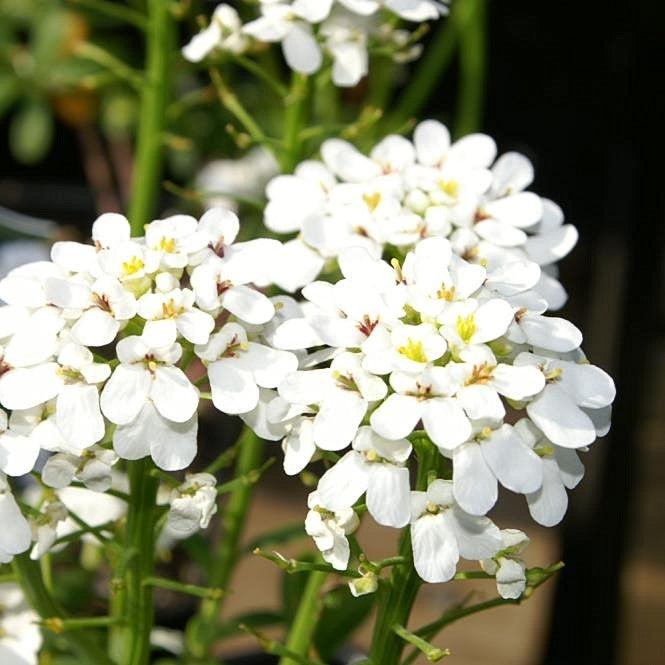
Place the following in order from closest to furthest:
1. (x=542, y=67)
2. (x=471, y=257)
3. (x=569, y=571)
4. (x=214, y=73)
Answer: (x=471, y=257), (x=214, y=73), (x=569, y=571), (x=542, y=67)

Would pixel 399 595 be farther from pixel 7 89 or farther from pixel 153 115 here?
pixel 7 89

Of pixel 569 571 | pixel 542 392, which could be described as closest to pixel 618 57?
pixel 569 571

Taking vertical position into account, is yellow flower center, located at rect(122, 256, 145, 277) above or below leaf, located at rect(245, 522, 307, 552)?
above

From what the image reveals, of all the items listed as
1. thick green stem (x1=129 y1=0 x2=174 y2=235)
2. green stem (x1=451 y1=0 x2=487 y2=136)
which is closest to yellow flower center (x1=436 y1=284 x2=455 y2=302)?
thick green stem (x1=129 y1=0 x2=174 y2=235)

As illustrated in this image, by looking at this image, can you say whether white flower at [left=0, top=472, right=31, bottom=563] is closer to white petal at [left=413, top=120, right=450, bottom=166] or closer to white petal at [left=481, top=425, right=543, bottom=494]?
white petal at [left=481, top=425, right=543, bottom=494]

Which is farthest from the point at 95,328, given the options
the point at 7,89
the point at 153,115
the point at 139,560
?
the point at 7,89

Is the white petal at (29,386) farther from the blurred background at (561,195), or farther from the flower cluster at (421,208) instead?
the blurred background at (561,195)

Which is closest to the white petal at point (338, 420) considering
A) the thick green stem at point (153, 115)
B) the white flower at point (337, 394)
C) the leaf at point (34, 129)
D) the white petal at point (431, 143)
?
the white flower at point (337, 394)

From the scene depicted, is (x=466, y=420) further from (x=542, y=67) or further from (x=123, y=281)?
(x=542, y=67)
